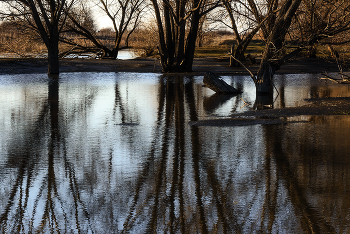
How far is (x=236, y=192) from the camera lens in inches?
219

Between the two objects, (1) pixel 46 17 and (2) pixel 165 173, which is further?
(1) pixel 46 17

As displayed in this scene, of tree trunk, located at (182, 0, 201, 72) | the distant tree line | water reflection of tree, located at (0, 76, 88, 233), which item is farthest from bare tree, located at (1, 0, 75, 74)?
water reflection of tree, located at (0, 76, 88, 233)

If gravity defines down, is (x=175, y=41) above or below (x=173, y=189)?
above

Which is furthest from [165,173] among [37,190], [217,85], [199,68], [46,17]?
[199,68]

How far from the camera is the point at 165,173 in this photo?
6.36 metres

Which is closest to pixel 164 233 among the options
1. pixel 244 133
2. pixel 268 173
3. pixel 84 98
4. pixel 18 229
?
pixel 18 229

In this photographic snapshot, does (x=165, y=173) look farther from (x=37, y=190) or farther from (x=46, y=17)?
(x=46, y=17)

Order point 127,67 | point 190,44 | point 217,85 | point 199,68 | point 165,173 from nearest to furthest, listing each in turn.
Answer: point 165,173, point 217,85, point 190,44, point 199,68, point 127,67

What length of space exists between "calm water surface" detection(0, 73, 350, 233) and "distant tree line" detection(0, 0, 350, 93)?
377 cm

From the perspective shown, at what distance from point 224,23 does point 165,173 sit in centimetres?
1136

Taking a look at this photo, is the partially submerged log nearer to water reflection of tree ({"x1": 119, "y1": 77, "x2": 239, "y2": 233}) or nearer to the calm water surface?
the calm water surface

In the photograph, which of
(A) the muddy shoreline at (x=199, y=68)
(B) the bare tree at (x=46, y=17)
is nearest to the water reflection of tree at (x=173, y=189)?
(A) the muddy shoreline at (x=199, y=68)

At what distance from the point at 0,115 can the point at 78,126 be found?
8.58ft

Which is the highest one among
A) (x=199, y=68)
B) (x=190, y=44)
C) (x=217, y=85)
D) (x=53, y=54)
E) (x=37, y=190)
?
(x=190, y=44)
